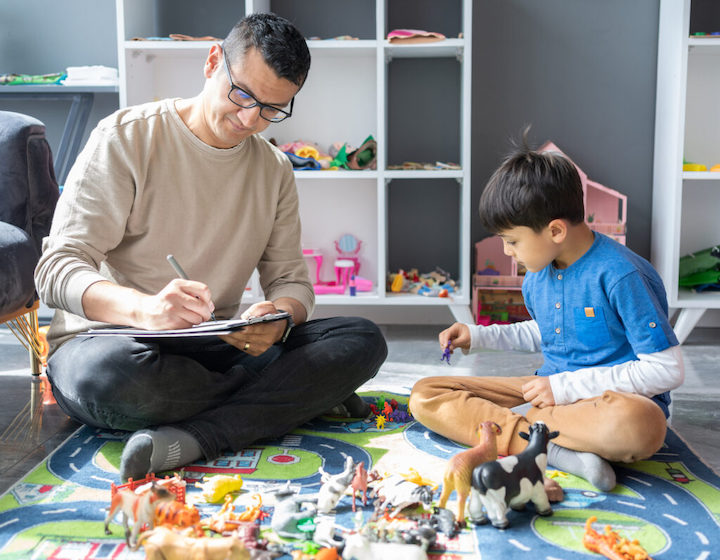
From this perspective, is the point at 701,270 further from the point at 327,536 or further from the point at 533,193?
the point at 327,536

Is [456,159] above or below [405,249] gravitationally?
above

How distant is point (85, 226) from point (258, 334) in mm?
371

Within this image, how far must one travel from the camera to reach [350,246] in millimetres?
2807

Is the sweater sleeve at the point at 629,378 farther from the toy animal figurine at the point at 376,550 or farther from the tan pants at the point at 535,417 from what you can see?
the toy animal figurine at the point at 376,550

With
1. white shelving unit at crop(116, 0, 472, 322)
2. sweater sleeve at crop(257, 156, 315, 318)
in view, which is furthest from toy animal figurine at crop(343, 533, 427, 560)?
white shelving unit at crop(116, 0, 472, 322)

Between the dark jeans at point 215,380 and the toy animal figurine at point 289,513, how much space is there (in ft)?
0.70

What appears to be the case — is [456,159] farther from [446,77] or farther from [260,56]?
[260,56]

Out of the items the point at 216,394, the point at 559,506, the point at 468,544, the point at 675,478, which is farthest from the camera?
the point at 216,394

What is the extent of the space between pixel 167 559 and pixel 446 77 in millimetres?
Answer: 2176

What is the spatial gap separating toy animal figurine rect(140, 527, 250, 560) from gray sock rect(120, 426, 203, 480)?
30 cm

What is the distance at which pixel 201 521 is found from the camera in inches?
41.7

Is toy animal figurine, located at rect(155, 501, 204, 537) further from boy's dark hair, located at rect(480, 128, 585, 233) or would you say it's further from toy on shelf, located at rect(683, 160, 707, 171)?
toy on shelf, located at rect(683, 160, 707, 171)

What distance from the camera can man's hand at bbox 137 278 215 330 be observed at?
1.18 metres

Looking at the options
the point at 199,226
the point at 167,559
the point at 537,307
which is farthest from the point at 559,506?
the point at 199,226
